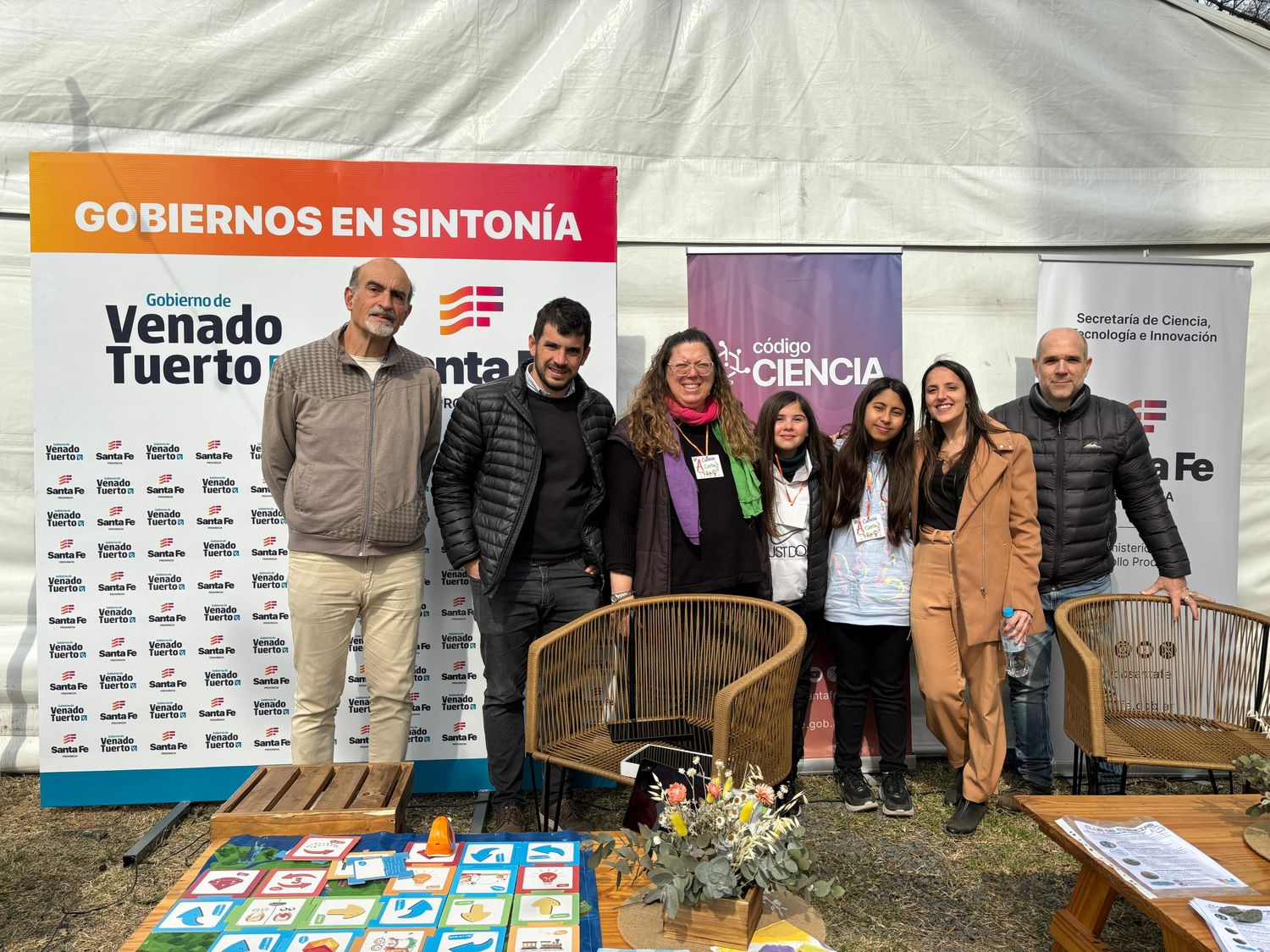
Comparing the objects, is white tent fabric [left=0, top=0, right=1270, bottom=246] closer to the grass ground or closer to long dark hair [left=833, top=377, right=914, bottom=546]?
long dark hair [left=833, top=377, right=914, bottom=546]

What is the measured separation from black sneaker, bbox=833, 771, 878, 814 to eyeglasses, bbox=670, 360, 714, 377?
5.29ft

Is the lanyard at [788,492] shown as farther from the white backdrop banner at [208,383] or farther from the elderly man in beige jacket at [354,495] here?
the elderly man in beige jacket at [354,495]

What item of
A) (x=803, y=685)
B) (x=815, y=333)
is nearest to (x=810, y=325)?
(x=815, y=333)

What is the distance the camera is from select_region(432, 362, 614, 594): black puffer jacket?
290 cm

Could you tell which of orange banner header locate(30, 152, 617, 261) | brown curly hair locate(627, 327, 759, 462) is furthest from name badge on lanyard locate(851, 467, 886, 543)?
orange banner header locate(30, 152, 617, 261)

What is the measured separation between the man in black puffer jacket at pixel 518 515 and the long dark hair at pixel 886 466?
0.90 meters

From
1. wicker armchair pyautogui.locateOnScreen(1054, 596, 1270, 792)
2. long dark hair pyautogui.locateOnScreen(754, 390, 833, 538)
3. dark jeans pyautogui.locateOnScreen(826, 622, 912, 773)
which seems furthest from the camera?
dark jeans pyautogui.locateOnScreen(826, 622, 912, 773)

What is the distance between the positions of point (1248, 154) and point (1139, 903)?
3.64m

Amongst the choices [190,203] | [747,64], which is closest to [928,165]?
[747,64]

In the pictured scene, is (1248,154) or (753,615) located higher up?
(1248,154)

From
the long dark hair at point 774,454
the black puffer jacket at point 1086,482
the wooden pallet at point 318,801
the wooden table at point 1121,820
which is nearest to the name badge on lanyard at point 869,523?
the long dark hair at point 774,454

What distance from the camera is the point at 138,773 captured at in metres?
3.34

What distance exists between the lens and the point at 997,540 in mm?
3057

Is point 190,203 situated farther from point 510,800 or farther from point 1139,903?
point 1139,903
